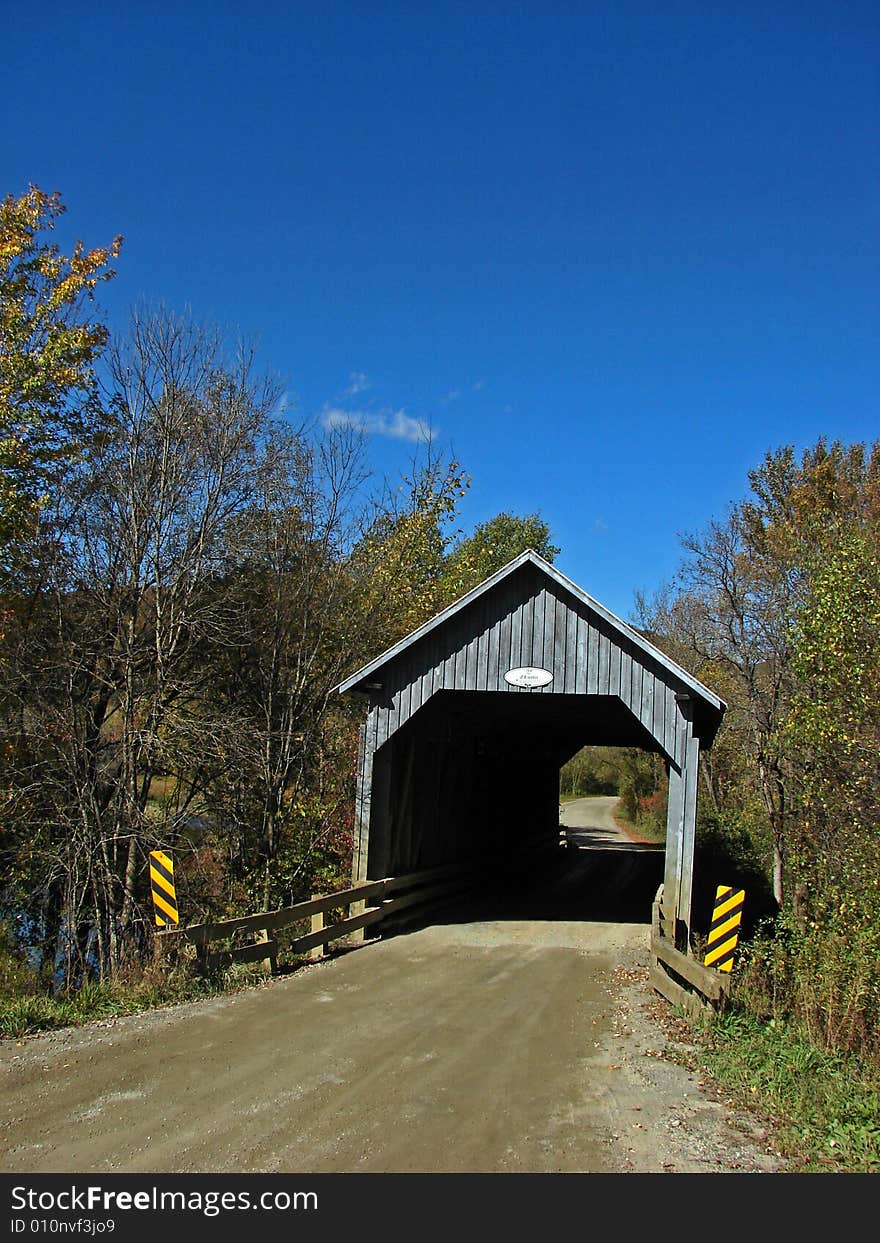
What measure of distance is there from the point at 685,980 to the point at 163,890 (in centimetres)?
564

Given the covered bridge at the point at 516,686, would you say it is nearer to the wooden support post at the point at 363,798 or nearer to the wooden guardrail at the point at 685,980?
the wooden support post at the point at 363,798

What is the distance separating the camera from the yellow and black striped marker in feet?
30.3

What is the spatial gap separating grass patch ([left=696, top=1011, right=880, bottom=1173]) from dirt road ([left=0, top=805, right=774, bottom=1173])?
303 mm

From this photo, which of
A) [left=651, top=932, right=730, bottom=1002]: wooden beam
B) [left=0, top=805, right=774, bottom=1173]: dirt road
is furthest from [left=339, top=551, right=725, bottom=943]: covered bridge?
[left=0, top=805, right=774, bottom=1173]: dirt road

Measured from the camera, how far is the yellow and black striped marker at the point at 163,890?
923 centimetres

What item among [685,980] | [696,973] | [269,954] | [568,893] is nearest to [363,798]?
[269,954]

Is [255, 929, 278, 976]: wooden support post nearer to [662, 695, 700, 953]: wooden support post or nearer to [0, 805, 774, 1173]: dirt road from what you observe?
[0, 805, 774, 1173]: dirt road

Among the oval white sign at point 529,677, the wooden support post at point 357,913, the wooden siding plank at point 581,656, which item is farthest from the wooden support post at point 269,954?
the wooden siding plank at point 581,656

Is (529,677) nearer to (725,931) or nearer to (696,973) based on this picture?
(725,931)

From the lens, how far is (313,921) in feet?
35.8

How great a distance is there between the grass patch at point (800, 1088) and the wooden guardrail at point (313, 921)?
183 inches

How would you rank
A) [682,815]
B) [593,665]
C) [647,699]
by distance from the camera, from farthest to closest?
[593,665] < [647,699] < [682,815]

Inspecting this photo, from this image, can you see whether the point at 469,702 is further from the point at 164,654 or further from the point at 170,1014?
the point at 170,1014

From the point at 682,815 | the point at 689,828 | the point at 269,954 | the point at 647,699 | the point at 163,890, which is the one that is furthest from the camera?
the point at 647,699
